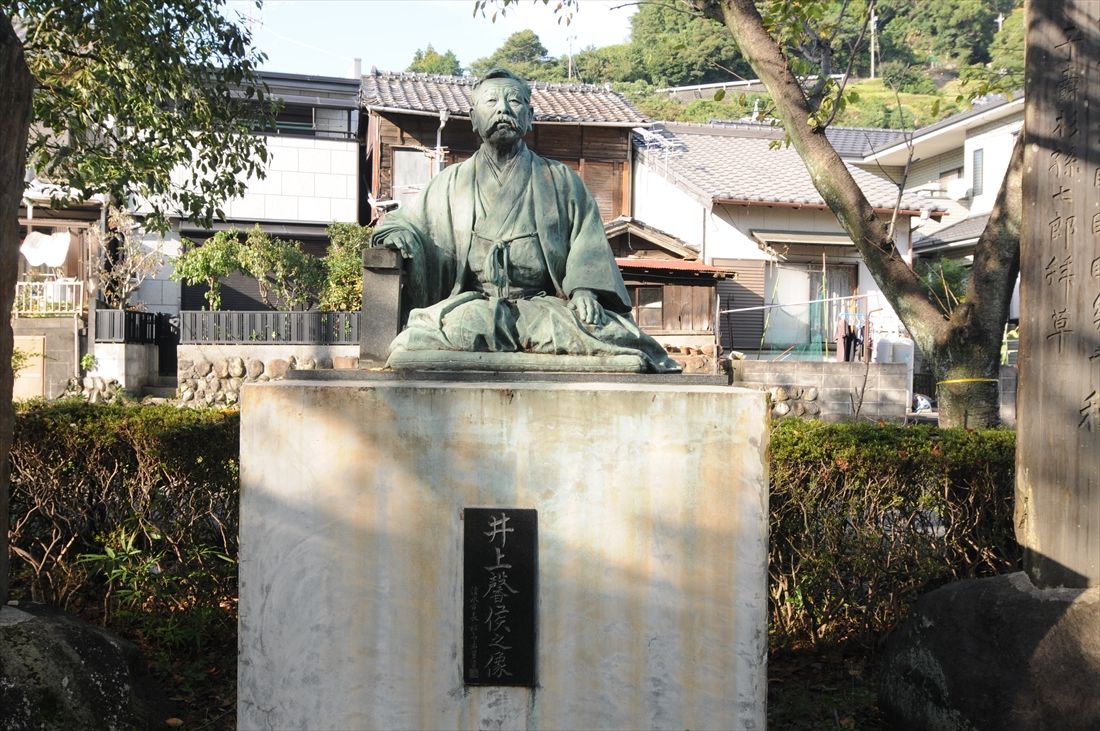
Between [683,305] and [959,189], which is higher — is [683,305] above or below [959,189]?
below

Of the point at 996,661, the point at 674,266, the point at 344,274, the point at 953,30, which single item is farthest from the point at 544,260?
the point at 953,30

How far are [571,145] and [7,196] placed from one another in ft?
55.2

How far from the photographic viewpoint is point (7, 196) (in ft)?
15.2

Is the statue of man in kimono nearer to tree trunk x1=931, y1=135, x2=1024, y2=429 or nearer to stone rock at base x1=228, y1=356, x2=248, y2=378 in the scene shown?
tree trunk x1=931, y1=135, x2=1024, y2=429

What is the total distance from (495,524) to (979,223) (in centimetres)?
1997

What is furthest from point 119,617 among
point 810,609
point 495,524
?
point 810,609

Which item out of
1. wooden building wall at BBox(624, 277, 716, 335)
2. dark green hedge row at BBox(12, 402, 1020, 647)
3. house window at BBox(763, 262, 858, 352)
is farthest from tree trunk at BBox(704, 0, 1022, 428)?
house window at BBox(763, 262, 858, 352)

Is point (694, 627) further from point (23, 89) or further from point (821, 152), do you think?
point (821, 152)

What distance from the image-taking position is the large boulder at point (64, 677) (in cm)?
416

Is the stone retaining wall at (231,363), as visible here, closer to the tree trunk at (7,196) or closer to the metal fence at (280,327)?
the metal fence at (280,327)

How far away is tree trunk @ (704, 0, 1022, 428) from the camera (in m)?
6.91

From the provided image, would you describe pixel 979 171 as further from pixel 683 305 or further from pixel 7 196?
pixel 7 196

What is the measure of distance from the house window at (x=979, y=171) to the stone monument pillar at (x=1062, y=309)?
60.9 feet

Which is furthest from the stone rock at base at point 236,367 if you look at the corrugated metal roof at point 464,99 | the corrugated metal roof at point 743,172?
the corrugated metal roof at point 743,172
